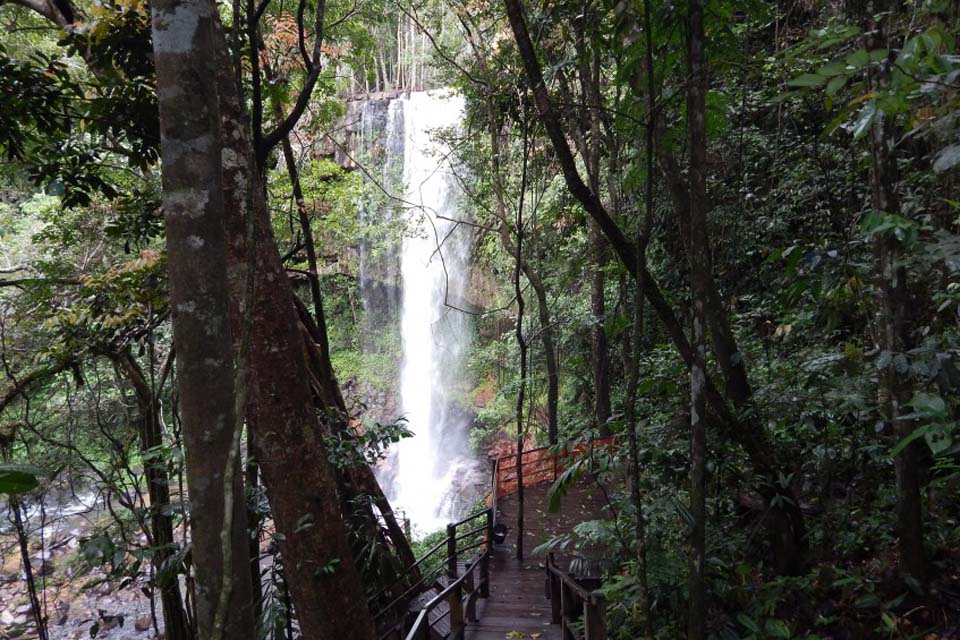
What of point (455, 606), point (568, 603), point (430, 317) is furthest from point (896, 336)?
point (430, 317)

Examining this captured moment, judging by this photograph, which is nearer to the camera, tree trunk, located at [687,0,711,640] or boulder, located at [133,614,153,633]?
tree trunk, located at [687,0,711,640]

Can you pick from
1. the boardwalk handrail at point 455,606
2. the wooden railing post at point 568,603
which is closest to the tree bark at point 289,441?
the boardwalk handrail at point 455,606

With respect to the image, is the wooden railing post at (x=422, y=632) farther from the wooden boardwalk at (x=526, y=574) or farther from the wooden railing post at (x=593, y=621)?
the wooden boardwalk at (x=526, y=574)

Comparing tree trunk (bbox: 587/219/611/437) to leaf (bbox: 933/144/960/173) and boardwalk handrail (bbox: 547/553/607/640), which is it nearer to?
boardwalk handrail (bbox: 547/553/607/640)

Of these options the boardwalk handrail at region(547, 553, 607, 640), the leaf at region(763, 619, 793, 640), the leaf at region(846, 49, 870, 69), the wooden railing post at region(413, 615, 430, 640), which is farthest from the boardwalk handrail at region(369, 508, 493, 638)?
the leaf at region(846, 49, 870, 69)

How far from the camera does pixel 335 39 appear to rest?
845 centimetres

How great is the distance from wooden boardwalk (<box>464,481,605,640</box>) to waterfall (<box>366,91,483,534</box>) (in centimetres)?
771

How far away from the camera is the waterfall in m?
17.9

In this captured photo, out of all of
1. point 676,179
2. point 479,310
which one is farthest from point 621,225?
point 479,310

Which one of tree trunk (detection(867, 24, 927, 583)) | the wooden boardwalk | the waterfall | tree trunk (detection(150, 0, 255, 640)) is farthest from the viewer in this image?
the waterfall

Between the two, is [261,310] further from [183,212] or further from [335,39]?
[335,39]

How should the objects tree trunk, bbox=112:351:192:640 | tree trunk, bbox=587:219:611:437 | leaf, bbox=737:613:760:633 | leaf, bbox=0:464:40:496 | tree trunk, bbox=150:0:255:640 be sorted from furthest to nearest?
tree trunk, bbox=587:219:611:437 < tree trunk, bbox=112:351:192:640 < leaf, bbox=737:613:760:633 < tree trunk, bbox=150:0:255:640 < leaf, bbox=0:464:40:496

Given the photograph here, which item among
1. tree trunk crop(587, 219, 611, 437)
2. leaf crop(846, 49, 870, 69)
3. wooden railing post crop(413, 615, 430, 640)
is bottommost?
wooden railing post crop(413, 615, 430, 640)

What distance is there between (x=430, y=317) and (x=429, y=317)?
1.9 inches
